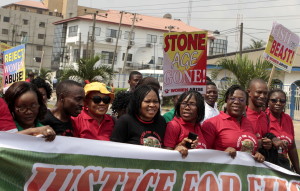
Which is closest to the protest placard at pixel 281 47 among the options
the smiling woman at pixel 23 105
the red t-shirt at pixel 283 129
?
the red t-shirt at pixel 283 129

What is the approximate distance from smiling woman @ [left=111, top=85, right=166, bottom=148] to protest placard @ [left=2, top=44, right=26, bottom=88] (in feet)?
12.0

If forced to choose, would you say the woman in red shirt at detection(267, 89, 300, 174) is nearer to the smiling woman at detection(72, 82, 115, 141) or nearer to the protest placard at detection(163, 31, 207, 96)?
the protest placard at detection(163, 31, 207, 96)

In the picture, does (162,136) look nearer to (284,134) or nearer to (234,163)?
(234,163)

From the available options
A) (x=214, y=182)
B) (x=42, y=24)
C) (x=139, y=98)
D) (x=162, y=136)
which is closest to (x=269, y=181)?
(x=214, y=182)

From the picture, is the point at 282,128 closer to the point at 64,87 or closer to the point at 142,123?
the point at 142,123

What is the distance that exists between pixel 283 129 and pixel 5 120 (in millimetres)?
3362

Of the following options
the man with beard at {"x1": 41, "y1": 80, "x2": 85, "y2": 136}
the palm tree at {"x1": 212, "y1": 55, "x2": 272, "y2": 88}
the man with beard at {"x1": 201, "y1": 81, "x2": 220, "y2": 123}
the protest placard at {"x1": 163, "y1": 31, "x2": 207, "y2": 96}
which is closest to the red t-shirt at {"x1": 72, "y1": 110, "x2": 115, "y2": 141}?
the man with beard at {"x1": 41, "y1": 80, "x2": 85, "y2": 136}

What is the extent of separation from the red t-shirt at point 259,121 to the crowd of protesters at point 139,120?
0.01 m

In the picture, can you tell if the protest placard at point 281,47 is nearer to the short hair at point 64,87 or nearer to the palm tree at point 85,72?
the short hair at point 64,87

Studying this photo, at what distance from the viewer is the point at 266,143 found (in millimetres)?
5191

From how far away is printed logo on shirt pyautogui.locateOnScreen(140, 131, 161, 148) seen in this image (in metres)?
4.39

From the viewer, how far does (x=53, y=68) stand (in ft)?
248

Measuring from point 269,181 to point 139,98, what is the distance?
5.34 feet

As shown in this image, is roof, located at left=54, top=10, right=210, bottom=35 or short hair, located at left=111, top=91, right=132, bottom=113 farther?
roof, located at left=54, top=10, right=210, bottom=35
